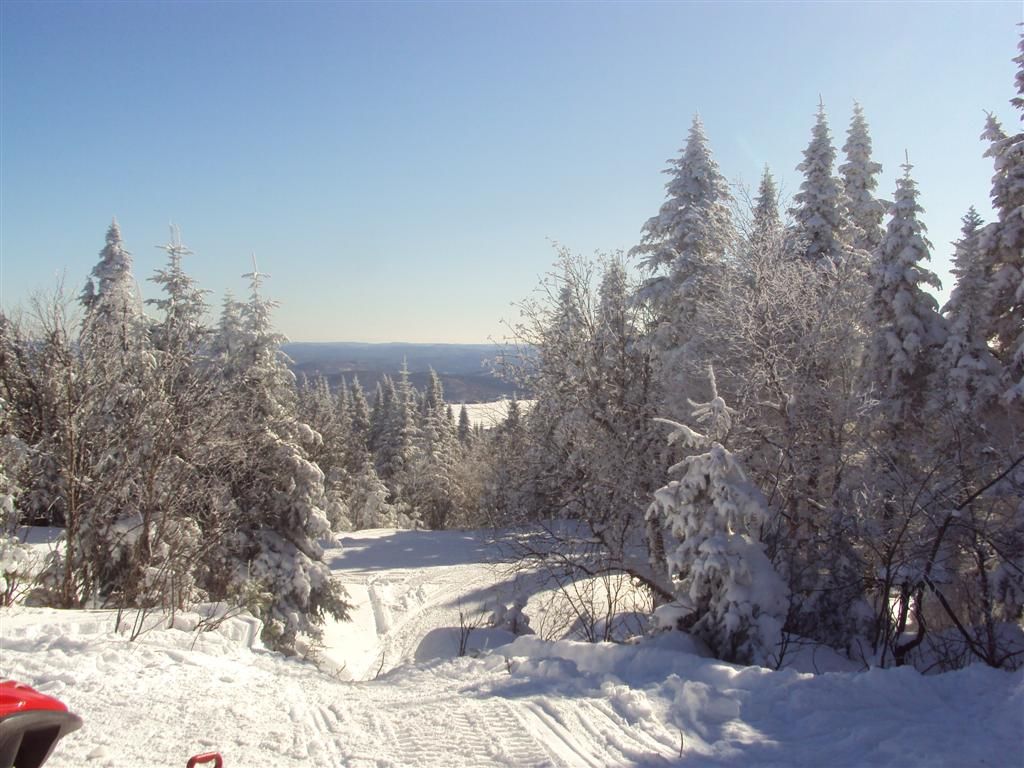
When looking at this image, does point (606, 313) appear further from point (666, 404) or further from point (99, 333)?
point (99, 333)

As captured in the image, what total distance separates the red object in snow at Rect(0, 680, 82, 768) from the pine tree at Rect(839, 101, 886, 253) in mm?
21515

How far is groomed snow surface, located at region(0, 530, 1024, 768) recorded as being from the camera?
12.9 ft

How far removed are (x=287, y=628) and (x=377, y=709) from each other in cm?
990

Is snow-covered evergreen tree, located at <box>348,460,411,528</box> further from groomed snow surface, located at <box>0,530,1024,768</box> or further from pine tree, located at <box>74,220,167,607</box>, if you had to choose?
groomed snow surface, located at <box>0,530,1024,768</box>

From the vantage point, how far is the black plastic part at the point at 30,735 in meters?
2.84

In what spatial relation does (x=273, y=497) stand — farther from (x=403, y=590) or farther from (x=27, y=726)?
(x=27, y=726)

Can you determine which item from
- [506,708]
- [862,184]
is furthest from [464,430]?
[506,708]

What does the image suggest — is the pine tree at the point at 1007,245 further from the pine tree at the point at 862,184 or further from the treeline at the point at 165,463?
the treeline at the point at 165,463

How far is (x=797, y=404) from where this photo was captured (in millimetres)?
12492

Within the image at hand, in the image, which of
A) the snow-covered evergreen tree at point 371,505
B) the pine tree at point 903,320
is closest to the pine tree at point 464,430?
the snow-covered evergreen tree at point 371,505

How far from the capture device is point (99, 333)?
483 inches

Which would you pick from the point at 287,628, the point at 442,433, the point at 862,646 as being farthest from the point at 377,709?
the point at 442,433

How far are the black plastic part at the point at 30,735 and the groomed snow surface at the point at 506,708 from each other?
0.86m

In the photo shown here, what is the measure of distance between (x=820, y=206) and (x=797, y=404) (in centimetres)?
795
